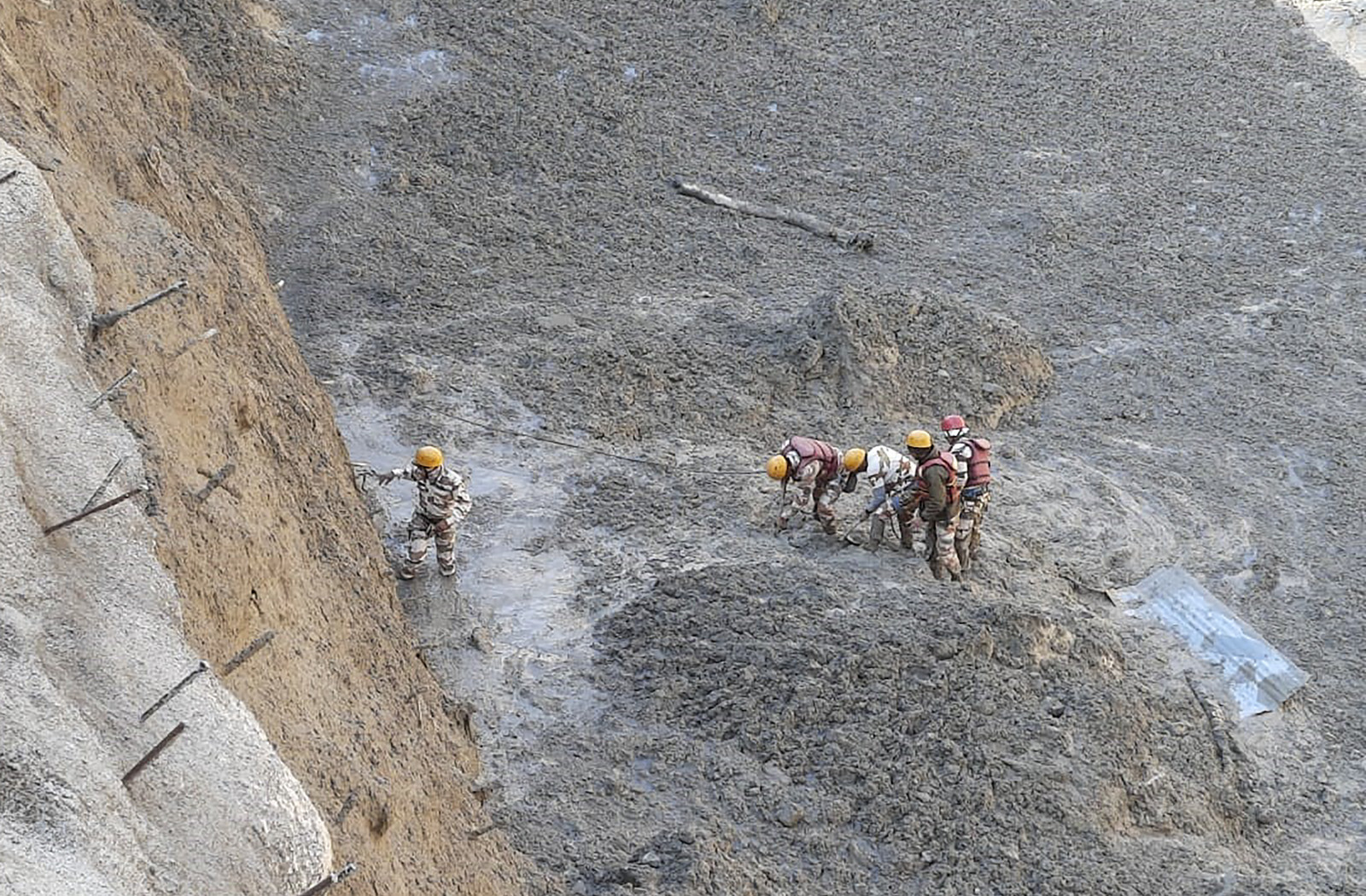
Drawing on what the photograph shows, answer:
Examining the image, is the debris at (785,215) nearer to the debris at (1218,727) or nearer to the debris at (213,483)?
the debris at (1218,727)

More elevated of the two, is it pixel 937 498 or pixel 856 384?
pixel 937 498

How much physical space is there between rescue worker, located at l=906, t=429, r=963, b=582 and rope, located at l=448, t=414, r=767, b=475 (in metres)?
1.76

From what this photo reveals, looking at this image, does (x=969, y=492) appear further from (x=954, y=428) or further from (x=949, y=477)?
(x=954, y=428)

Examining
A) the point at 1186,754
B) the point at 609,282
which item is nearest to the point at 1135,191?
the point at 609,282

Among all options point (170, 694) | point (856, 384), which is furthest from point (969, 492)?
point (170, 694)

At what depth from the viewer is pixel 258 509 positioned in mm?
7242

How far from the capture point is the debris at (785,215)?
15461 mm

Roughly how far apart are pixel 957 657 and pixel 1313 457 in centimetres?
534

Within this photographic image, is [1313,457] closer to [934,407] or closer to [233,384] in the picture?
[934,407]

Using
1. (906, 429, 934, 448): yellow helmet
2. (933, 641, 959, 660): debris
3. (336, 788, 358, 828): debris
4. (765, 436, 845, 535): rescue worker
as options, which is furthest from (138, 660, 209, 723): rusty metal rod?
(906, 429, 934, 448): yellow helmet

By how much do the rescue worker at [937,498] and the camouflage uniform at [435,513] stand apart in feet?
10.6

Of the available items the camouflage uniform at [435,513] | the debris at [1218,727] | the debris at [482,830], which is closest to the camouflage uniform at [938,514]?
the debris at [1218,727]

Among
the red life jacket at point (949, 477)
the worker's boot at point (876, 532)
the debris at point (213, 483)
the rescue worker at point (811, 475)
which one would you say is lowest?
the worker's boot at point (876, 532)

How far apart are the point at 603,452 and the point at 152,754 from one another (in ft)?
25.6
